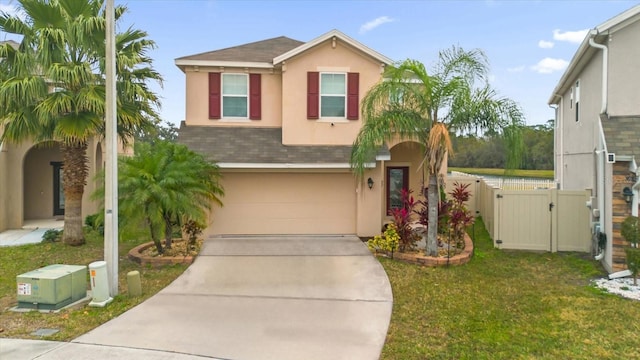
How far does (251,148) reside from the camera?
1309 centimetres

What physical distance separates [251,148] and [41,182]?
1011 centimetres

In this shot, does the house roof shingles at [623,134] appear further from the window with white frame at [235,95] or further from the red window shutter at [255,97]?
the window with white frame at [235,95]

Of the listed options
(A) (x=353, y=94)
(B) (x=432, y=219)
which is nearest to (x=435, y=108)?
(B) (x=432, y=219)

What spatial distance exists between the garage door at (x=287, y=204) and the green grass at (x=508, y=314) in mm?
3546

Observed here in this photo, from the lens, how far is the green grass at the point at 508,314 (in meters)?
5.67

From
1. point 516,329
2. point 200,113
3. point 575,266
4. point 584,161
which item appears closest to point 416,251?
point 575,266

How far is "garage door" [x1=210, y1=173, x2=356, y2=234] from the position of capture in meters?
13.3

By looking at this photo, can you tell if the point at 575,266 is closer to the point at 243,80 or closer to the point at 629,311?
the point at 629,311

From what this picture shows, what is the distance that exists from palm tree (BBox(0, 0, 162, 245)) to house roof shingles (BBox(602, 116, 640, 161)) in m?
12.0

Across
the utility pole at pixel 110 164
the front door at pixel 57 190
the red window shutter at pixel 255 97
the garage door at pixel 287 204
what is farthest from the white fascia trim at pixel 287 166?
the front door at pixel 57 190

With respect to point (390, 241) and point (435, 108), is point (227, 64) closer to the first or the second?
point (435, 108)

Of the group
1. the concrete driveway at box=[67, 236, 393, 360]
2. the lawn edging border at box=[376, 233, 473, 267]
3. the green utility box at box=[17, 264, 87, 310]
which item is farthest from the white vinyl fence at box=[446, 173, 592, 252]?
the green utility box at box=[17, 264, 87, 310]

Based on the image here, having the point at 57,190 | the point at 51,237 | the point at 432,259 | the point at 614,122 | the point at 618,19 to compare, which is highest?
the point at 618,19

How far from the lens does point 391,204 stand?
52.6 ft
